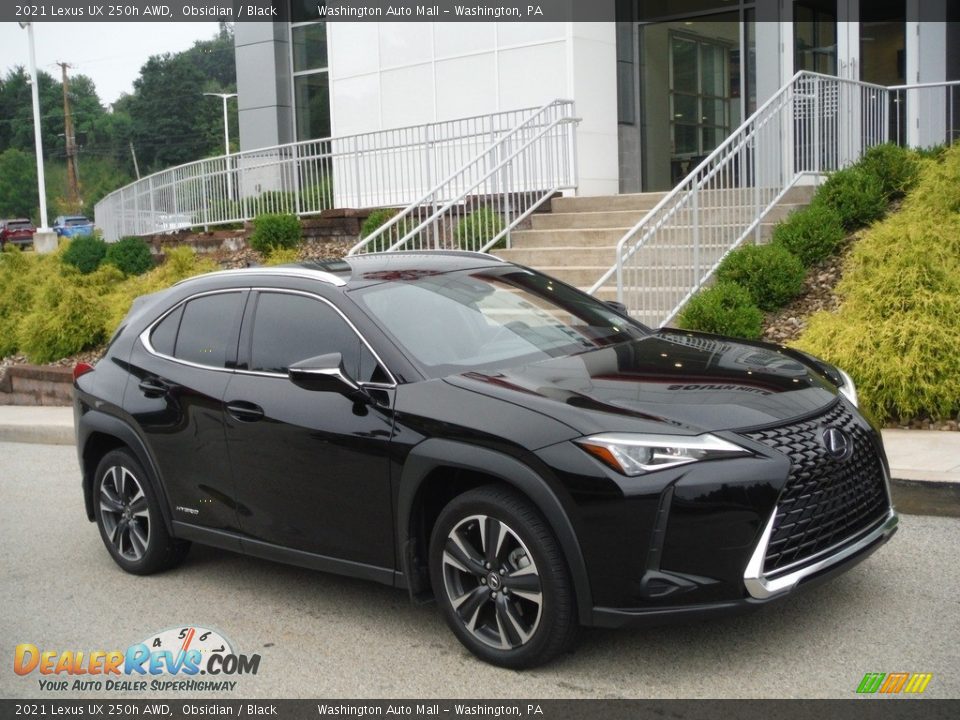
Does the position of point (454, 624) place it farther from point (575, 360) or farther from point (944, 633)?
point (944, 633)

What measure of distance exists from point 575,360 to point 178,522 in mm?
2431

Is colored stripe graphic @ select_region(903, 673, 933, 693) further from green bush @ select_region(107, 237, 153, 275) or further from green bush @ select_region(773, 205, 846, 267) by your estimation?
green bush @ select_region(107, 237, 153, 275)

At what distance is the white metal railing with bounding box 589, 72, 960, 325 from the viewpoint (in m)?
10.6

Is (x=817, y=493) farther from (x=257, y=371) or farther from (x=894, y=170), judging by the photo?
(x=894, y=170)

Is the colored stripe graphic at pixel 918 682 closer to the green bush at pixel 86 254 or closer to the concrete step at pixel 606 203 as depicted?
the concrete step at pixel 606 203

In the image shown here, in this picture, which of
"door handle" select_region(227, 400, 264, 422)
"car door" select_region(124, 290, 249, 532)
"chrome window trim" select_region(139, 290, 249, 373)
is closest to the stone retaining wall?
"chrome window trim" select_region(139, 290, 249, 373)

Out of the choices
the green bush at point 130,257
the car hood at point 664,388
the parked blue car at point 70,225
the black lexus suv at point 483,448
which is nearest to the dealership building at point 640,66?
the green bush at point 130,257

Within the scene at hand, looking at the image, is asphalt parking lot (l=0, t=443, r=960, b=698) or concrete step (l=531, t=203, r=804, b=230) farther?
concrete step (l=531, t=203, r=804, b=230)

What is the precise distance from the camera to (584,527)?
13.9ft

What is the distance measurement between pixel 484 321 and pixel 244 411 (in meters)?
1.28

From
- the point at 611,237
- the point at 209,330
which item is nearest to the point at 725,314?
the point at 611,237

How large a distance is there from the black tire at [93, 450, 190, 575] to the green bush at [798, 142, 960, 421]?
16.4ft

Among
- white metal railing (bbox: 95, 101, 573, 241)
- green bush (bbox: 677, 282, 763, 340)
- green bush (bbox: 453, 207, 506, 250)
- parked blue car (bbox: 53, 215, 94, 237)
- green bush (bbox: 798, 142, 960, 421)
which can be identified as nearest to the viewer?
green bush (bbox: 798, 142, 960, 421)

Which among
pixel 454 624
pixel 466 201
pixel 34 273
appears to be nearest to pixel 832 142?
pixel 466 201
